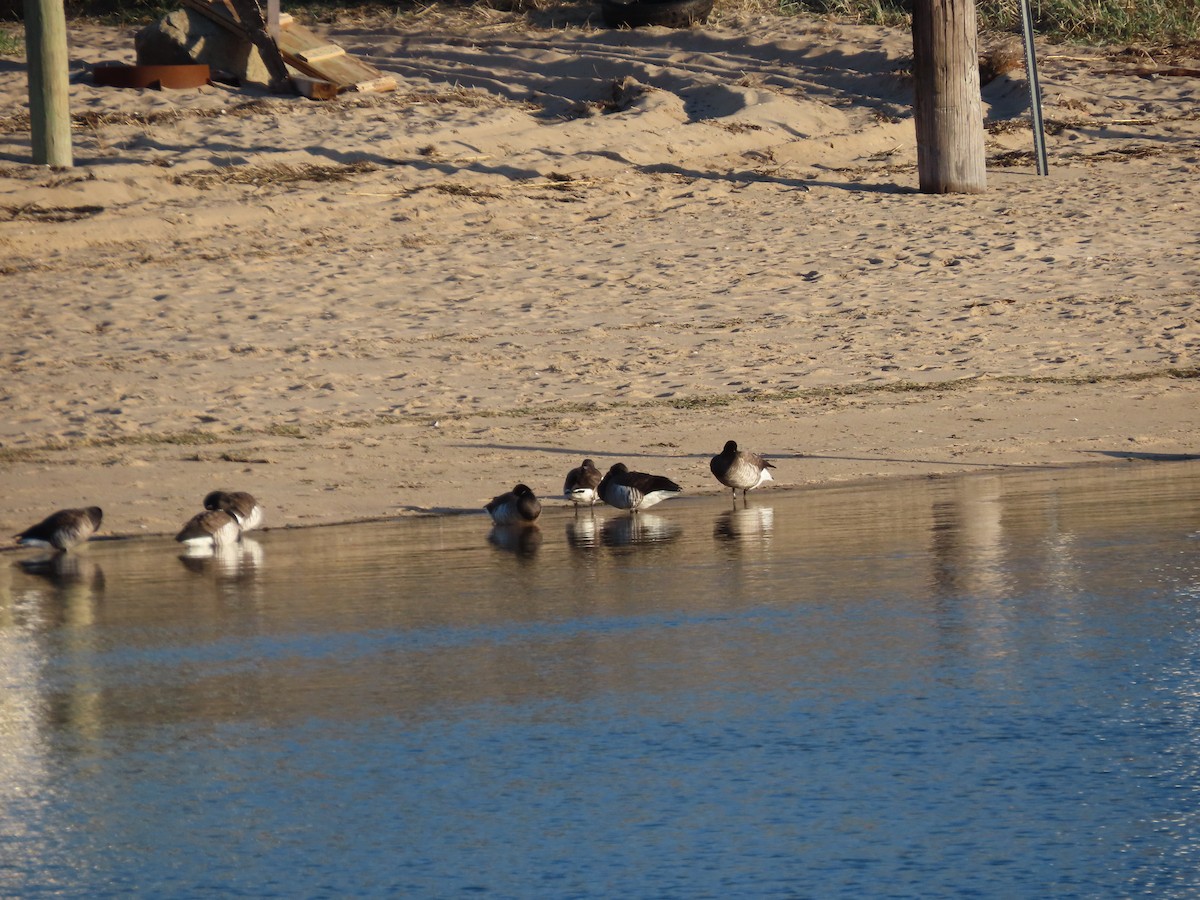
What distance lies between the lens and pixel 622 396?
1188 cm

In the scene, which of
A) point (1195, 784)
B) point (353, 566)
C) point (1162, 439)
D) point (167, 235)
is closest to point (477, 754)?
point (1195, 784)

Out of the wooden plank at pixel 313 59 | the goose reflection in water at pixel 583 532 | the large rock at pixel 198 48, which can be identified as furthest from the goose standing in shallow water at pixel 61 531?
the large rock at pixel 198 48

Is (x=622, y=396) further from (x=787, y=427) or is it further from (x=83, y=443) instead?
(x=83, y=443)

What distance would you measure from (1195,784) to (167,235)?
1231cm

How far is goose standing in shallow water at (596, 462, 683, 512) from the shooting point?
9227mm

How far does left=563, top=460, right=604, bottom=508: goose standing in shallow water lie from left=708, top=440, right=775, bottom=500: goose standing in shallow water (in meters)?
0.66

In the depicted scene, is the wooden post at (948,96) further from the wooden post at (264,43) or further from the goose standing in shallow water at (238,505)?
the goose standing in shallow water at (238,505)

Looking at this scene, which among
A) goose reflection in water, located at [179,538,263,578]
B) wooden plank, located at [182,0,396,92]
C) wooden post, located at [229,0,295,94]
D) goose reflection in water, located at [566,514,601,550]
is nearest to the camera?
goose reflection in water, located at [179,538,263,578]

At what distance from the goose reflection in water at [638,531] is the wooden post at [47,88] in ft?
31.8

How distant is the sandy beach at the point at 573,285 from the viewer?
10.8 meters

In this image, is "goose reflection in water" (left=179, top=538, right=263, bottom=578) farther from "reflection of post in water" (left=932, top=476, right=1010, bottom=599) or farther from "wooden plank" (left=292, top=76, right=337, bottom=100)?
"wooden plank" (left=292, top=76, right=337, bottom=100)

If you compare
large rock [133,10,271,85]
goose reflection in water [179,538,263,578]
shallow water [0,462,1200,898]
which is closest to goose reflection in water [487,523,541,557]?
shallow water [0,462,1200,898]

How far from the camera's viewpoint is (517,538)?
A: 886 centimetres

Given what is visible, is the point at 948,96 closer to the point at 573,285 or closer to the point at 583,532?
the point at 573,285
